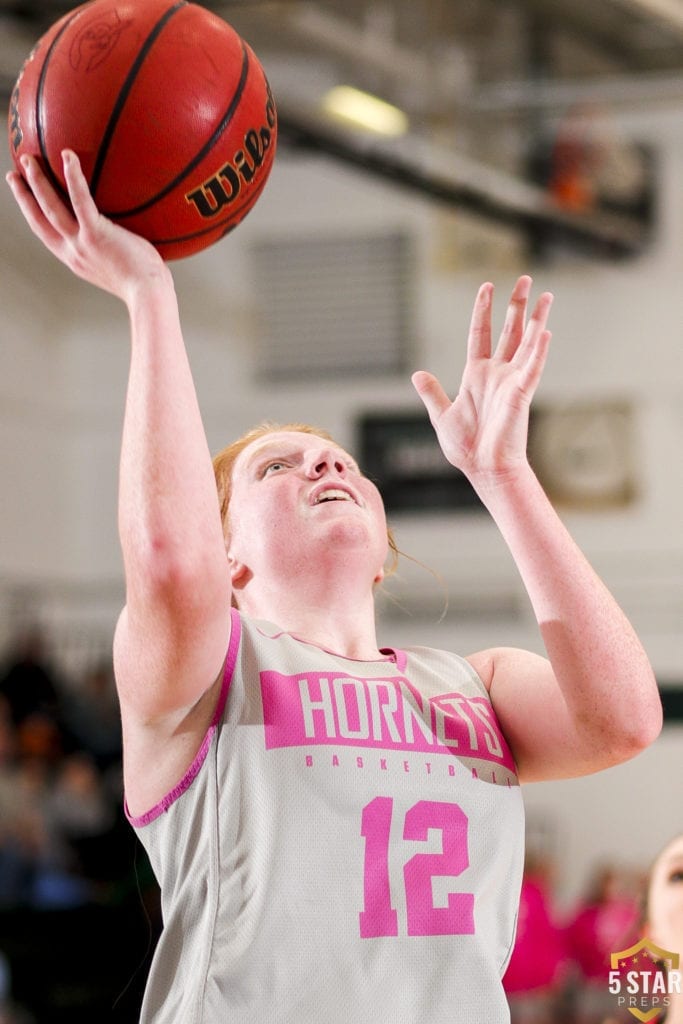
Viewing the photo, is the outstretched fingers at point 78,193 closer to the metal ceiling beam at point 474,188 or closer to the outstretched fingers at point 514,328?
the outstretched fingers at point 514,328

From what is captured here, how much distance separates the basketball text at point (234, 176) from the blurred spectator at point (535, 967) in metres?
5.12

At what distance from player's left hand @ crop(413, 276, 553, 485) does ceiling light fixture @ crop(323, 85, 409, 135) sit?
6613 millimetres

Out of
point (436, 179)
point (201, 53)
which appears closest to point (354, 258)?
point (436, 179)

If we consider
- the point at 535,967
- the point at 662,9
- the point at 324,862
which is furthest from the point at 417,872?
the point at 662,9

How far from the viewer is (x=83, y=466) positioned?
10.1m

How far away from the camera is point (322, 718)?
1.70 metres

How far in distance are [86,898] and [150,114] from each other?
5.84m

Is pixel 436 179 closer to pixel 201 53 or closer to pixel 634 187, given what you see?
pixel 634 187

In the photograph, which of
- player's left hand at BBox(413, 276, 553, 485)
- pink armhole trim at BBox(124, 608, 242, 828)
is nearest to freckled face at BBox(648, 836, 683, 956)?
player's left hand at BBox(413, 276, 553, 485)

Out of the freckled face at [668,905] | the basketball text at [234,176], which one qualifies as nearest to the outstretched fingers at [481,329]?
the basketball text at [234,176]

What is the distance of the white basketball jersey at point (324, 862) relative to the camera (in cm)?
159

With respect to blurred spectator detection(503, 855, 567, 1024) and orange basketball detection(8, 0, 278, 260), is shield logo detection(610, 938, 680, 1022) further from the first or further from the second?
blurred spectator detection(503, 855, 567, 1024)

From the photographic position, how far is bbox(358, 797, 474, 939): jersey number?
5.38 ft

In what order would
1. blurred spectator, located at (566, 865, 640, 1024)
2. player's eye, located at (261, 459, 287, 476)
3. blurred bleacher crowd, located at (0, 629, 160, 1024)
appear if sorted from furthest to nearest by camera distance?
blurred spectator, located at (566, 865, 640, 1024) → blurred bleacher crowd, located at (0, 629, 160, 1024) → player's eye, located at (261, 459, 287, 476)
